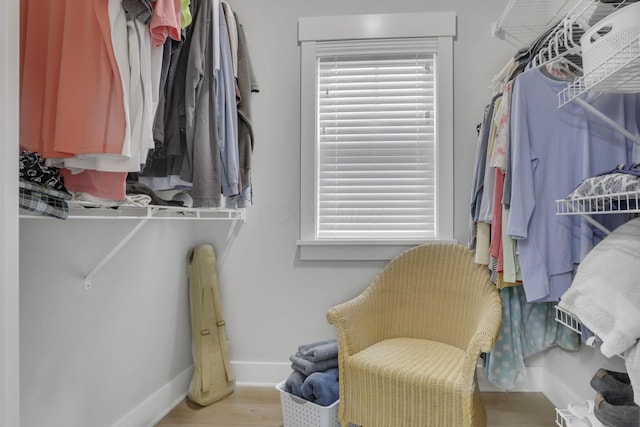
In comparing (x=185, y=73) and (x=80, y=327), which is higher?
(x=185, y=73)

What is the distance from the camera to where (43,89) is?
1137mm

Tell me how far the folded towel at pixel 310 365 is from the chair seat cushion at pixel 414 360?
0.66 feet

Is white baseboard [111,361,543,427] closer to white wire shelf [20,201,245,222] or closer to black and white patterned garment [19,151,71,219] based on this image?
white wire shelf [20,201,245,222]

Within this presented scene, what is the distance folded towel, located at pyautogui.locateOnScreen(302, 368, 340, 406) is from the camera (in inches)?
69.0

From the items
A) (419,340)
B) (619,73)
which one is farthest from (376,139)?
(619,73)

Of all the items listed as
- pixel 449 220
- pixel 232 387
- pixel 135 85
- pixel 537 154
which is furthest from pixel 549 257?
pixel 232 387

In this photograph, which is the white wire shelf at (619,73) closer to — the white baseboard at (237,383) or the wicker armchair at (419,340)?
the wicker armchair at (419,340)

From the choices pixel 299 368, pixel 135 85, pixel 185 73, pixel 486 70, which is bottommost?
pixel 299 368

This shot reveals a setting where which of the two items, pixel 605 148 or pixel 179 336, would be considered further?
pixel 179 336

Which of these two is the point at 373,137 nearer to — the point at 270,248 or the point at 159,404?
the point at 270,248

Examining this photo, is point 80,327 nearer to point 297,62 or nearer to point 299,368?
point 299,368

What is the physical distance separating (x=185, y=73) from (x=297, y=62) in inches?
38.6
